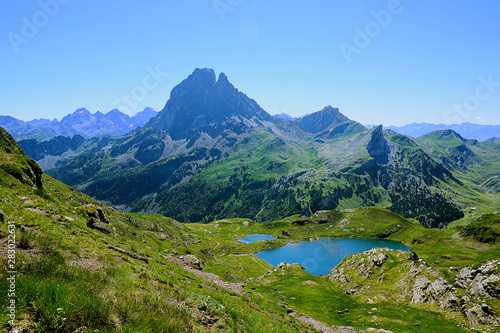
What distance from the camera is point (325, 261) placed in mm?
166750

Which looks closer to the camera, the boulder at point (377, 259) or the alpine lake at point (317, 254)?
the boulder at point (377, 259)

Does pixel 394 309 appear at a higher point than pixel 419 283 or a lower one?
lower

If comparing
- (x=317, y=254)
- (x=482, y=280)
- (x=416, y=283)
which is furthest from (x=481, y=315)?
(x=317, y=254)

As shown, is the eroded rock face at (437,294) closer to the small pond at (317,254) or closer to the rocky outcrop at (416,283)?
the rocky outcrop at (416,283)

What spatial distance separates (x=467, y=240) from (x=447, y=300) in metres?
159

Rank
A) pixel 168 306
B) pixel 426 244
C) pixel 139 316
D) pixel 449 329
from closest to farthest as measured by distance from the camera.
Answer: pixel 139 316
pixel 168 306
pixel 449 329
pixel 426 244

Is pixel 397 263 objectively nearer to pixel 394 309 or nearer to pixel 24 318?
pixel 394 309

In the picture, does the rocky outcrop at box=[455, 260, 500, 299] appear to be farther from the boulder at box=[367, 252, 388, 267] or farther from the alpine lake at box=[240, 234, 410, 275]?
the alpine lake at box=[240, 234, 410, 275]

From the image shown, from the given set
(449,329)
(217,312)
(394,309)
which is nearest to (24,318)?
(217,312)

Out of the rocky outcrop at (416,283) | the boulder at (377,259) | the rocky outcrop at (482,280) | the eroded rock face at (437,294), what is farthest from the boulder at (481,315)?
the boulder at (377,259)

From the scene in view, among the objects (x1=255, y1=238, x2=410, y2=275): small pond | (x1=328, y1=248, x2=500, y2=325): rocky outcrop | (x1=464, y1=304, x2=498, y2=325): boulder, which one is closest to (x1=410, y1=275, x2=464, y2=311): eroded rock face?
(x1=328, y1=248, x2=500, y2=325): rocky outcrop

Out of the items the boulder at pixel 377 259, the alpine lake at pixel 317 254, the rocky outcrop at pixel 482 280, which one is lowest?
the alpine lake at pixel 317 254

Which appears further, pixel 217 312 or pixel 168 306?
pixel 217 312

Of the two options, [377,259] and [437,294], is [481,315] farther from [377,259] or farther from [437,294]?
[377,259]
